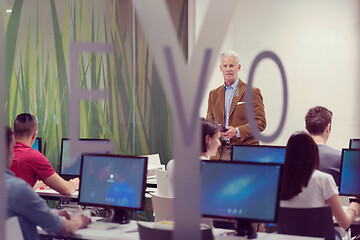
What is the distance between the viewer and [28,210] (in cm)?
317

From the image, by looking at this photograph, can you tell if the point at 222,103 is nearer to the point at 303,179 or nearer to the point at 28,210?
the point at 303,179

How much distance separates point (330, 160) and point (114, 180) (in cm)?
179

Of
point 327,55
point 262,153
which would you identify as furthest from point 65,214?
point 327,55

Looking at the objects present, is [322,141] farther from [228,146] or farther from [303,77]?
[303,77]

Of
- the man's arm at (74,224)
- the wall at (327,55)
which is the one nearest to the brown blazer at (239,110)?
the man's arm at (74,224)

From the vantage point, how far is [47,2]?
5.39 meters

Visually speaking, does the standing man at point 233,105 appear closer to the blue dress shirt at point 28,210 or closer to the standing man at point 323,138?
the standing man at point 323,138

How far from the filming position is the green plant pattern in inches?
164

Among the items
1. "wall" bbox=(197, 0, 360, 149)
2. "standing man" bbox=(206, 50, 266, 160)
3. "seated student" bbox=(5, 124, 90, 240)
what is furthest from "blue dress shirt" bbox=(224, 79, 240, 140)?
"wall" bbox=(197, 0, 360, 149)

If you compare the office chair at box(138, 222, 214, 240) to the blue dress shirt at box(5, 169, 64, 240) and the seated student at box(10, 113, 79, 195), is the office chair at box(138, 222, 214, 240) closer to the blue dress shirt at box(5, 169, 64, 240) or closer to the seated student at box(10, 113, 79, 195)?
the blue dress shirt at box(5, 169, 64, 240)

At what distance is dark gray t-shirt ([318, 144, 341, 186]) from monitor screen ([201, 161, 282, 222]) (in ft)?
Result: 4.81

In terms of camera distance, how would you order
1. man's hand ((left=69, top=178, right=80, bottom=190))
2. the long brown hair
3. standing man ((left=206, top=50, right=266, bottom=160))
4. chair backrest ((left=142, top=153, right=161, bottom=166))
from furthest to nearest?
1. chair backrest ((left=142, top=153, right=161, bottom=166))
2. man's hand ((left=69, top=178, right=80, bottom=190))
3. the long brown hair
4. standing man ((left=206, top=50, right=266, bottom=160))

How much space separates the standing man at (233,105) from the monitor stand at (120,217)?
81 cm

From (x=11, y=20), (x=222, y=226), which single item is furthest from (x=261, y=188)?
(x=11, y=20)
